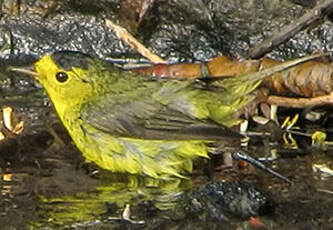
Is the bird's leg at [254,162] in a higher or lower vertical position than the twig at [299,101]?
lower

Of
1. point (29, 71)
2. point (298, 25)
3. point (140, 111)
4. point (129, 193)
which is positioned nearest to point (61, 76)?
point (29, 71)

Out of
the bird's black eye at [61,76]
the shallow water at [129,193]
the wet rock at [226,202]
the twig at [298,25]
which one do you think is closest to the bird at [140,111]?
the bird's black eye at [61,76]

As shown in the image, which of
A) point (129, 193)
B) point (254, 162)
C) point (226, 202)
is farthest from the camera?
point (254, 162)

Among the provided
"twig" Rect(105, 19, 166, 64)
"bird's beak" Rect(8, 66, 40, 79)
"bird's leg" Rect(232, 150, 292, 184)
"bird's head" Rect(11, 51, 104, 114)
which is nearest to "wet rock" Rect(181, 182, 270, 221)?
"bird's leg" Rect(232, 150, 292, 184)

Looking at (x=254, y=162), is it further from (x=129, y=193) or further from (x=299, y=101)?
(x=299, y=101)

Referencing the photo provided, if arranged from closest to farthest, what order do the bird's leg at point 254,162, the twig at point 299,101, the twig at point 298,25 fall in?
1. the bird's leg at point 254,162
2. the twig at point 299,101
3. the twig at point 298,25

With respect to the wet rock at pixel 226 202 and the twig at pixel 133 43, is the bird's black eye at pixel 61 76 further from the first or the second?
the wet rock at pixel 226 202
